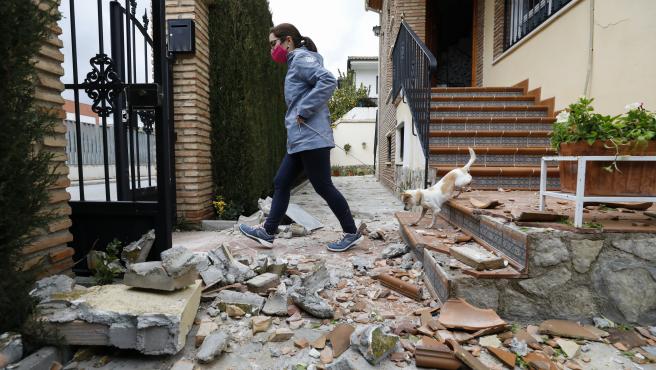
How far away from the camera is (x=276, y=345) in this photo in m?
1.56

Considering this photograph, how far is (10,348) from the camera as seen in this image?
1270 mm

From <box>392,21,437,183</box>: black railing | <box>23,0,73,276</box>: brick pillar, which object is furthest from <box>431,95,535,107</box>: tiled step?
<box>23,0,73,276</box>: brick pillar

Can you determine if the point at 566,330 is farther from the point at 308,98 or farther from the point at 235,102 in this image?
the point at 235,102

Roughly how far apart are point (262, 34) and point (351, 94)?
18771mm

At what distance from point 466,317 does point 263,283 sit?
110 cm

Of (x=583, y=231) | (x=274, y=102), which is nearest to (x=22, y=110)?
(x=583, y=231)

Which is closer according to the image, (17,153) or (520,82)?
(17,153)

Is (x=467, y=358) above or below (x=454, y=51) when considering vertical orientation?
below

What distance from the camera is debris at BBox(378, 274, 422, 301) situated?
6.51ft

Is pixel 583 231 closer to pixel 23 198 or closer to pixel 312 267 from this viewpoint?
pixel 312 267

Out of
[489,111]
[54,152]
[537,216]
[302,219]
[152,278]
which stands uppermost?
[489,111]

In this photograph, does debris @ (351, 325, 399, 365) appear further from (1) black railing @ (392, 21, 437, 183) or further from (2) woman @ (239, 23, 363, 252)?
(1) black railing @ (392, 21, 437, 183)

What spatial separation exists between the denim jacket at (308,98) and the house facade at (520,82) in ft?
5.14

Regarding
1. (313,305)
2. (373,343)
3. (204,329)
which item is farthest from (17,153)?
(373,343)
